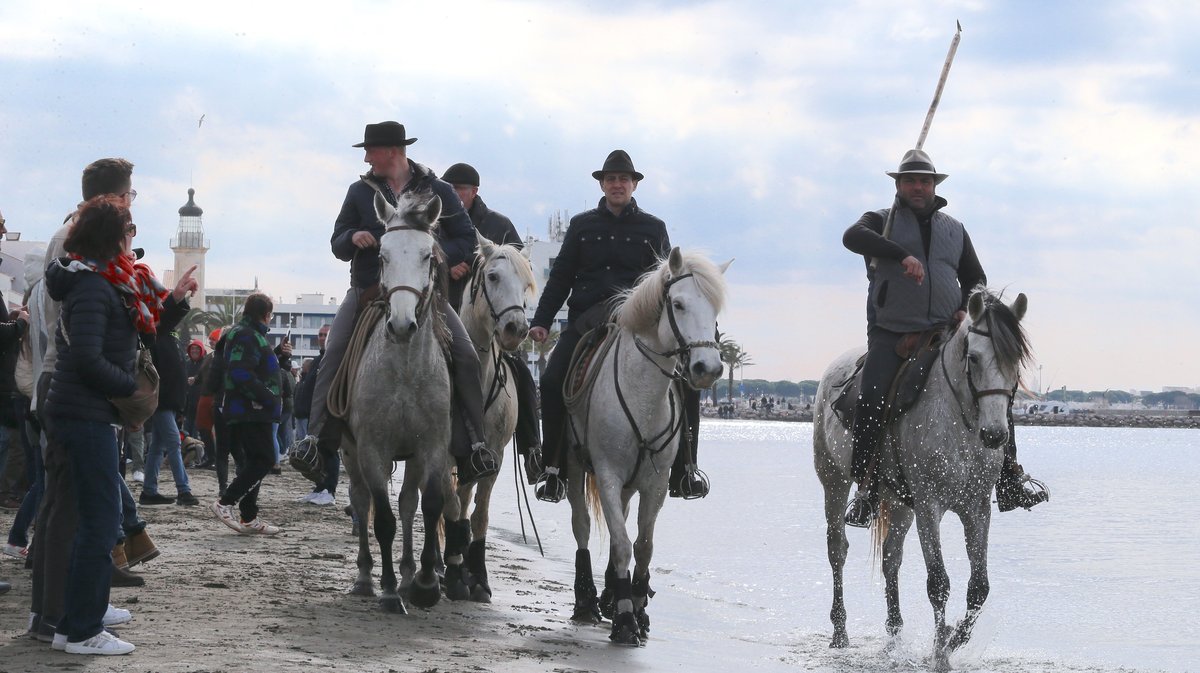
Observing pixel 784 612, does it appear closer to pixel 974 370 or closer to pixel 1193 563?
pixel 974 370

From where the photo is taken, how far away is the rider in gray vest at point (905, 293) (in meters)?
9.80

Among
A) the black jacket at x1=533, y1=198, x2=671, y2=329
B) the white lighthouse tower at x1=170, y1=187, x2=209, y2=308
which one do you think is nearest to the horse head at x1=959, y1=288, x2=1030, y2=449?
the black jacket at x1=533, y1=198, x2=671, y2=329

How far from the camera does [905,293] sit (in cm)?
991

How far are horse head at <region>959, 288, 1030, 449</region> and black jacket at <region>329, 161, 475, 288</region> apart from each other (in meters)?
3.74

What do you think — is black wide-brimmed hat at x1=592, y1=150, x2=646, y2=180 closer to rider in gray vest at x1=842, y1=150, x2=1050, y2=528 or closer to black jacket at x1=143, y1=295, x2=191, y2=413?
rider in gray vest at x1=842, y1=150, x2=1050, y2=528

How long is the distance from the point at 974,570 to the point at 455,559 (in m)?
3.72

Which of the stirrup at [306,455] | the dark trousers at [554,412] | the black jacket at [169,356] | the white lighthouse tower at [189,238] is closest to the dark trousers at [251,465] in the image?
the stirrup at [306,455]

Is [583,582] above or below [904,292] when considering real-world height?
below

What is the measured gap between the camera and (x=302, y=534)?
13984 mm

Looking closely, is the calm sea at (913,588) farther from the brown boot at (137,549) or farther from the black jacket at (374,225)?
the brown boot at (137,549)

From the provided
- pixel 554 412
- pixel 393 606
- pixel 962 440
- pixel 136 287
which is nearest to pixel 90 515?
pixel 136 287

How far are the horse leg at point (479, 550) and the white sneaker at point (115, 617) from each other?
3.24 meters

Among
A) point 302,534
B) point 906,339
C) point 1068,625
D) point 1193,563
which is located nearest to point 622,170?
point 906,339

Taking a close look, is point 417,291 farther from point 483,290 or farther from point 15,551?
point 15,551
